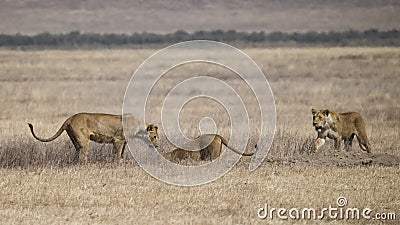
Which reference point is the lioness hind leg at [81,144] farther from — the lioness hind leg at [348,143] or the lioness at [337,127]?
the lioness hind leg at [348,143]

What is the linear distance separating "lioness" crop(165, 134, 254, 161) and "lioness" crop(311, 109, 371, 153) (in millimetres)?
1770

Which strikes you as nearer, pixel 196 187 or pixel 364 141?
pixel 196 187

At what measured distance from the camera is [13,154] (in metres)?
17.5

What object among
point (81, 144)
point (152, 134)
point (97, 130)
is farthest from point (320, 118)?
point (81, 144)

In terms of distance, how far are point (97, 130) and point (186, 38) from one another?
124 ft

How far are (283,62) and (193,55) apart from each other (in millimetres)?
6209

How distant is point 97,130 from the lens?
17.2 m

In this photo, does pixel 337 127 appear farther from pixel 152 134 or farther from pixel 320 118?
pixel 152 134

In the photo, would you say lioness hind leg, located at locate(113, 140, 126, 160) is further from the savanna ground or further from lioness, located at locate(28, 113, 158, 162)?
the savanna ground

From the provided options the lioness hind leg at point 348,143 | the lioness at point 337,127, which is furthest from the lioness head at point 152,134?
the lioness hind leg at point 348,143

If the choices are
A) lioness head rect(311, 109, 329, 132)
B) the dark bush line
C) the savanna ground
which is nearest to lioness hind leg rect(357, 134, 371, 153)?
the savanna ground

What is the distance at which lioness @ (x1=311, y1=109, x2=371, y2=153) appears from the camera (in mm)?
18234

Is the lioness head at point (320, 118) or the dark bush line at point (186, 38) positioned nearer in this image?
the lioness head at point (320, 118)

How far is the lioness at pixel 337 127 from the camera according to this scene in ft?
59.8
